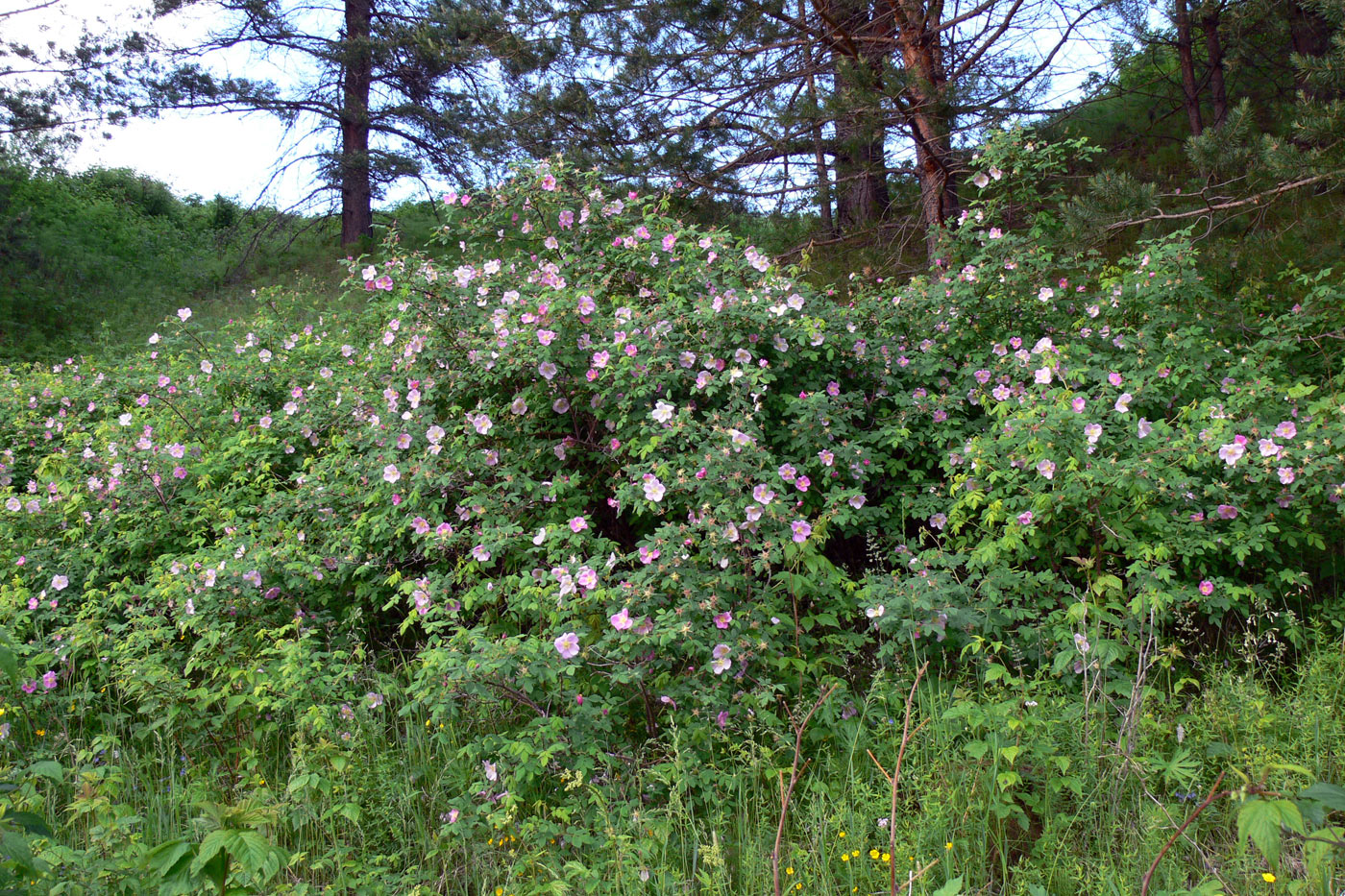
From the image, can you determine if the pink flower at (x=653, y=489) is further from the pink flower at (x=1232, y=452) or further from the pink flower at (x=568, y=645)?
the pink flower at (x=1232, y=452)

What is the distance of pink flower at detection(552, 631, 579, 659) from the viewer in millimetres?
2283

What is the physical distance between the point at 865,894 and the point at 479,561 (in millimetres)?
1640

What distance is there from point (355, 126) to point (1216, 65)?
9869mm

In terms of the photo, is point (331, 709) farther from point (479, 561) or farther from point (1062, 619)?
point (1062, 619)

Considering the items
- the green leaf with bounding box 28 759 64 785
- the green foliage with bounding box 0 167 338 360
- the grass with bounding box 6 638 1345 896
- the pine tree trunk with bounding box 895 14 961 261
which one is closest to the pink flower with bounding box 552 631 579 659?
the grass with bounding box 6 638 1345 896

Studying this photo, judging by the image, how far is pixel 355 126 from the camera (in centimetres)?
1133

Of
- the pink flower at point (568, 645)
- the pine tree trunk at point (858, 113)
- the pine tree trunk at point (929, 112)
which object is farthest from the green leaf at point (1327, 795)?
the pine tree trunk at point (858, 113)

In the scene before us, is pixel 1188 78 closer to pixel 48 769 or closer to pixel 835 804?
pixel 835 804

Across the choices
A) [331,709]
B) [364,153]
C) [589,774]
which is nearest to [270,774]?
[331,709]

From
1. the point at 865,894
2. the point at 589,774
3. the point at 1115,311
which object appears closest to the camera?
the point at 865,894

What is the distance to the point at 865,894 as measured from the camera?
1854 mm

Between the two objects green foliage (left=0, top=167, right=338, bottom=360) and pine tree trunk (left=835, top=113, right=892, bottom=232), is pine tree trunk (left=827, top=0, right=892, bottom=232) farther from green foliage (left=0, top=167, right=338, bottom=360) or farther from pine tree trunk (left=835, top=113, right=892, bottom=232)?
green foliage (left=0, top=167, right=338, bottom=360)

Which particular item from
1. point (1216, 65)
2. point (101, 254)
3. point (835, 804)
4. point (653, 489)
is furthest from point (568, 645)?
point (101, 254)

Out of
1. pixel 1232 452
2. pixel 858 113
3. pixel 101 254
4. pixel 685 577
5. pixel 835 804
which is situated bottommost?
pixel 835 804
